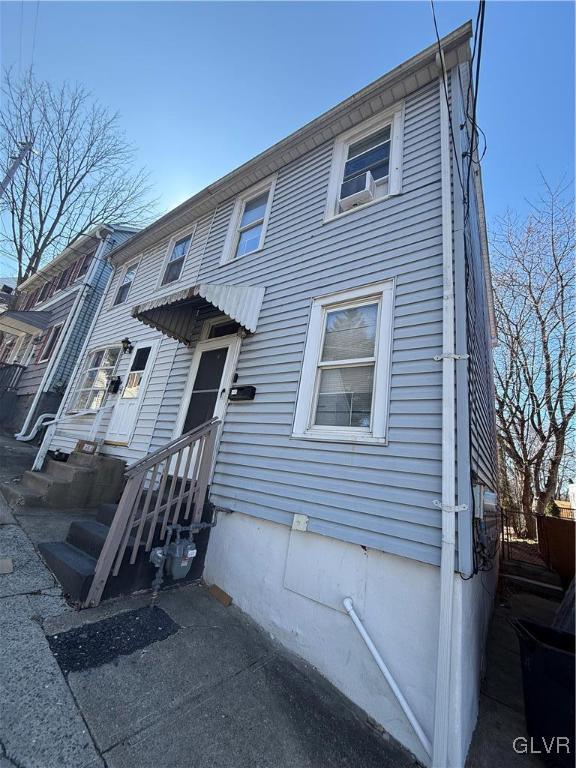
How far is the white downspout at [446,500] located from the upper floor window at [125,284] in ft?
26.7

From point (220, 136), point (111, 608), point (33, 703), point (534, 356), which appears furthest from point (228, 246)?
point (534, 356)

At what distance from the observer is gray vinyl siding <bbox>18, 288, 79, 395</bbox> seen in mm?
10906

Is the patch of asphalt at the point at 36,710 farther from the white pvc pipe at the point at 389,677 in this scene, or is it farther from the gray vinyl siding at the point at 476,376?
the gray vinyl siding at the point at 476,376

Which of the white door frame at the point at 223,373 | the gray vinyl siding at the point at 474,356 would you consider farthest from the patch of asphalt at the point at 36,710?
the gray vinyl siding at the point at 474,356

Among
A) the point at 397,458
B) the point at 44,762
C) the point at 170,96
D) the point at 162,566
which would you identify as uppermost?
the point at 170,96

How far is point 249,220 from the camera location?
6109 mm

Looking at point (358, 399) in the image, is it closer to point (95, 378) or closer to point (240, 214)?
point (240, 214)

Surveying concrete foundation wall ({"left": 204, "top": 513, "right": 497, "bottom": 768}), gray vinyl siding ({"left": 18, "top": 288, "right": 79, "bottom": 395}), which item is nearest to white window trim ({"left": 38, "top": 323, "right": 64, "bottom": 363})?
gray vinyl siding ({"left": 18, "top": 288, "right": 79, "bottom": 395})

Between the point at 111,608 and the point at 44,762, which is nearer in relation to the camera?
the point at 44,762

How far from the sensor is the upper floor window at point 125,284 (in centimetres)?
875

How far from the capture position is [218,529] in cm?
394

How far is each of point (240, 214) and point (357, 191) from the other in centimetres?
277

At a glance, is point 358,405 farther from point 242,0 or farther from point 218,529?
point 242,0

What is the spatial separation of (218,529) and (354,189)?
5007 millimetres
